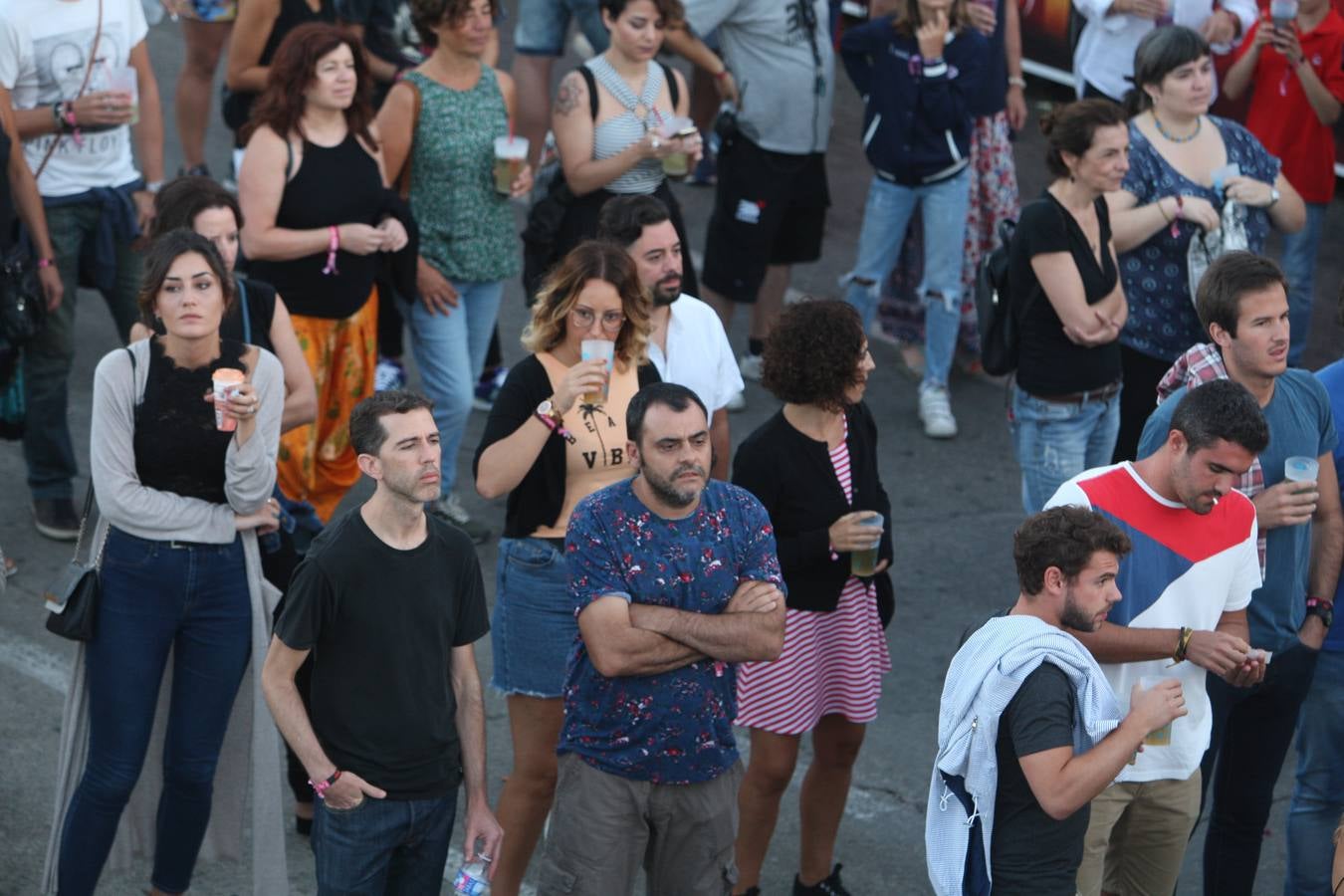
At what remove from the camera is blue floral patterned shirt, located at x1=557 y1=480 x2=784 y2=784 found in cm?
464

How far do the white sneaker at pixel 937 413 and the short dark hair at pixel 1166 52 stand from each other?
6.85ft

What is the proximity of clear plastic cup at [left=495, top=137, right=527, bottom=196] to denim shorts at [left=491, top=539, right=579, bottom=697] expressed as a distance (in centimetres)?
247

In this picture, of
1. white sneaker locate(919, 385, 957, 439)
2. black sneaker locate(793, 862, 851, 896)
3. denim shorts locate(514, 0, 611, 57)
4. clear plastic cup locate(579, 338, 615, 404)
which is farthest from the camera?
denim shorts locate(514, 0, 611, 57)

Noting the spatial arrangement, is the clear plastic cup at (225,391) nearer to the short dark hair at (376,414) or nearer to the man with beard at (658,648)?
the short dark hair at (376,414)

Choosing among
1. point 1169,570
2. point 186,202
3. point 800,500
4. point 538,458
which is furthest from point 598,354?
point 1169,570

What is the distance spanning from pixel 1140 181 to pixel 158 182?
13.3ft

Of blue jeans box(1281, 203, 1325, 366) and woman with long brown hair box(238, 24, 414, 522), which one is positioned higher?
woman with long brown hair box(238, 24, 414, 522)

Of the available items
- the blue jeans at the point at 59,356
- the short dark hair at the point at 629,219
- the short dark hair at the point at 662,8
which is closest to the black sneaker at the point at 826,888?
the short dark hair at the point at 629,219

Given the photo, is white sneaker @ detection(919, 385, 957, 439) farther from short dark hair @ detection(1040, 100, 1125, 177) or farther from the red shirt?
short dark hair @ detection(1040, 100, 1125, 177)

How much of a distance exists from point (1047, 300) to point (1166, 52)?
131 centimetres

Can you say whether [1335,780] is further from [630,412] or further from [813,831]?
[630,412]

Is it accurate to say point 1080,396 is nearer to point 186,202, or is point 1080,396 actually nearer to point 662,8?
point 662,8

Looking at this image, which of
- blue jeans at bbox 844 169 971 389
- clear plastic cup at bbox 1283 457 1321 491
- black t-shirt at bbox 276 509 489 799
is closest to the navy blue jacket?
blue jeans at bbox 844 169 971 389

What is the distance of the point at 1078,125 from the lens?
6.50 meters
